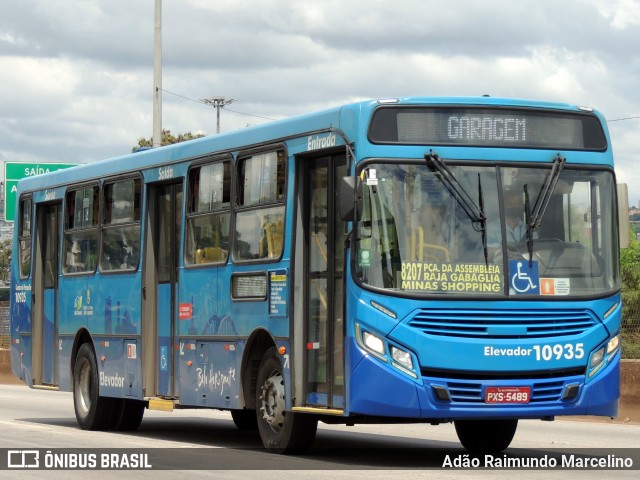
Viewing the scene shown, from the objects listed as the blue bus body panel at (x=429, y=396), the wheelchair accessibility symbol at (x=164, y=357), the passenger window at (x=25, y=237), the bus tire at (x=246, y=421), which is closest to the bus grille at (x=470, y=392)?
the blue bus body panel at (x=429, y=396)

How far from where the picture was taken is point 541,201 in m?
13.3

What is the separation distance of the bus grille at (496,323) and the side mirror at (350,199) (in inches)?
40.6

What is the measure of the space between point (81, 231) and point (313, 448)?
226 inches

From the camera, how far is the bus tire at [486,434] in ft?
49.5

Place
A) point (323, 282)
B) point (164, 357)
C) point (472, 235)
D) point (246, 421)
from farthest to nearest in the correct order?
1. point (246, 421)
2. point (164, 357)
3. point (323, 282)
4. point (472, 235)

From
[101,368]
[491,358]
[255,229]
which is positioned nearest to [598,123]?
[491,358]

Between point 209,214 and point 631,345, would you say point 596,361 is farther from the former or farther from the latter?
point 631,345

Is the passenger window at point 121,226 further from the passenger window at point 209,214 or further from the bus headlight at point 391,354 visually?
the bus headlight at point 391,354

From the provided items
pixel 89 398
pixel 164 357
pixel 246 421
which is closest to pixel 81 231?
pixel 89 398

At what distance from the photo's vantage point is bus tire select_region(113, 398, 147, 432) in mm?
19125

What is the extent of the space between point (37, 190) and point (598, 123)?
1011 cm

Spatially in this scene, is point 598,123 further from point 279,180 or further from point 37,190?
point 37,190

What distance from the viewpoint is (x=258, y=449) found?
15469mm

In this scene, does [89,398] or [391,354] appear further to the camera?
[89,398]
